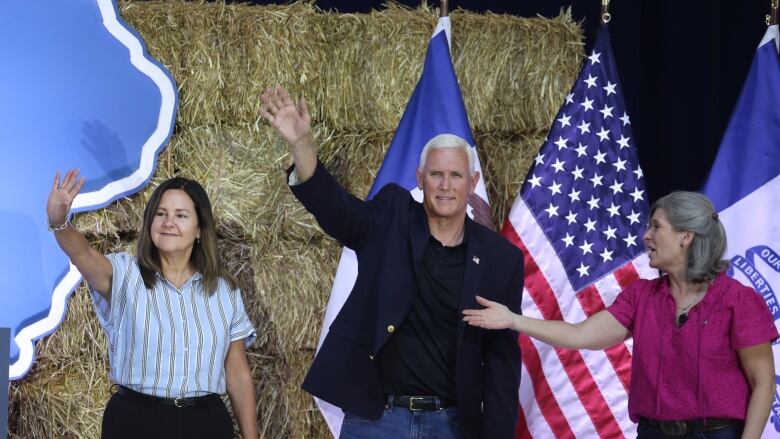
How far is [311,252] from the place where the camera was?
14.0ft

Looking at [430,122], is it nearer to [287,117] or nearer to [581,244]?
[581,244]

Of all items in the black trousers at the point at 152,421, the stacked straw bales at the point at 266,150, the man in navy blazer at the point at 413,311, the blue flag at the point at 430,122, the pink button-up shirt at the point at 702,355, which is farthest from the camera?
the blue flag at the point at 430,122

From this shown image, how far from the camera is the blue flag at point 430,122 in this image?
13.7 feet

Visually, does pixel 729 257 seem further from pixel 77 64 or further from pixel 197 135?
pixel 77 64

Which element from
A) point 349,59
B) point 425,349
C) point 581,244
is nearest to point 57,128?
point 349,59

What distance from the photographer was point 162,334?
3346 millimetres

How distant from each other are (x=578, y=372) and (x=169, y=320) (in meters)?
1.59

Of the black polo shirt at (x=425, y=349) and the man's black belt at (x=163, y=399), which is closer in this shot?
the black polo shirt at (x=425, y=349)

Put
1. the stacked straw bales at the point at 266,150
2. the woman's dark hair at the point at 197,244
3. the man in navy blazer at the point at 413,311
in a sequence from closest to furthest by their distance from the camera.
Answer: the man in navy blazer at the point at 413,311 < the woman's dark hair at the point at 197,244 < the stacked straw bales at the point at 266,150

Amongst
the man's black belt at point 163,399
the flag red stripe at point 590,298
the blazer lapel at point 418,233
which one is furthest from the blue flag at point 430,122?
the man's black belt at point 163,399

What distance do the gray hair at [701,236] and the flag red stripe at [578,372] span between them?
1041 mm

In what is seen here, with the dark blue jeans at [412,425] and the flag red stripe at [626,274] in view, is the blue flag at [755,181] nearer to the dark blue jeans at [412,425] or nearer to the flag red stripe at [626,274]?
the flag red stripe at [626,274]

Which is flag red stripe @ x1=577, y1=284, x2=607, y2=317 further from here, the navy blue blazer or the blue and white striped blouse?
the blue and white striped blouse

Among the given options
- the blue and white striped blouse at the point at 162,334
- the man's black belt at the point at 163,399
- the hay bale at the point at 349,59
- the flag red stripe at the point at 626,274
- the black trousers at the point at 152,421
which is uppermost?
the hay bale at the point at 349,59
